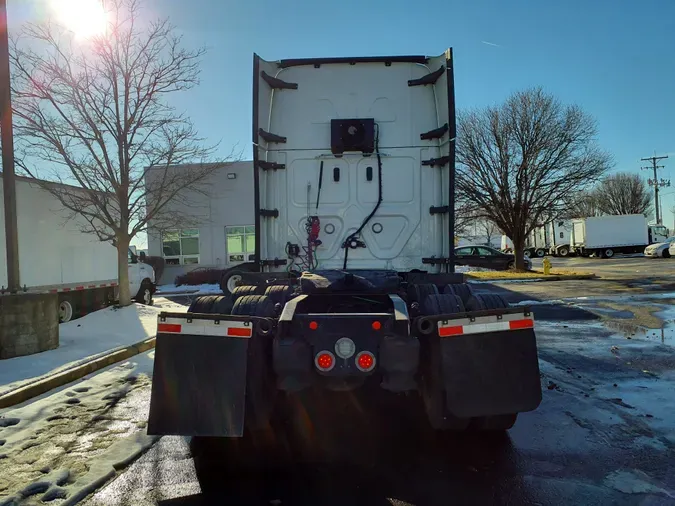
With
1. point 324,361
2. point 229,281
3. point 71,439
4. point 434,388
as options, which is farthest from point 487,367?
point 229,281

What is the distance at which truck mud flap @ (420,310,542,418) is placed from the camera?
3787mm

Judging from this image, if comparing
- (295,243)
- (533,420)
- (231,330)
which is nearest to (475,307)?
(533,420)

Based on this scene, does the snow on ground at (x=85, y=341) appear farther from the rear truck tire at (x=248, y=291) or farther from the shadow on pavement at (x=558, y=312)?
the shadow on pavement at (x=558, y=312)

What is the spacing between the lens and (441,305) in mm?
4477

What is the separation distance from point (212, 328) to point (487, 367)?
2.03 metres

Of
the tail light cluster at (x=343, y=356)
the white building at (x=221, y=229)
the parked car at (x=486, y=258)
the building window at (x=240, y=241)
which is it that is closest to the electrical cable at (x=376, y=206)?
the tail light cluster at (x=343, y=356)

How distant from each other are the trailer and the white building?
761 inches

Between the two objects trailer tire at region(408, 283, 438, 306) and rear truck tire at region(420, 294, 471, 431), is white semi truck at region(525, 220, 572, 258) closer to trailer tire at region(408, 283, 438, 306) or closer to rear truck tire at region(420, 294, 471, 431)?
trailer tire at region(408, 283, 438, 306)

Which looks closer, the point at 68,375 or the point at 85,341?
the point at 68,375

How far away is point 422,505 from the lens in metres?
3.31

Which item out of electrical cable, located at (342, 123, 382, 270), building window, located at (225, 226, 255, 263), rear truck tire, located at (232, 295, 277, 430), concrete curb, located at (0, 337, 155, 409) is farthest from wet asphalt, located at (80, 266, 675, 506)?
building window, located at (225, 226, 255, 263)

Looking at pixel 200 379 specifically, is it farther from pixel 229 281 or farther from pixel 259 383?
pixel 229 281

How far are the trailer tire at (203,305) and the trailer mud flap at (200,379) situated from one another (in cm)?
119

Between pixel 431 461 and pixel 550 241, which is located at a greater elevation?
pixel 550 241
